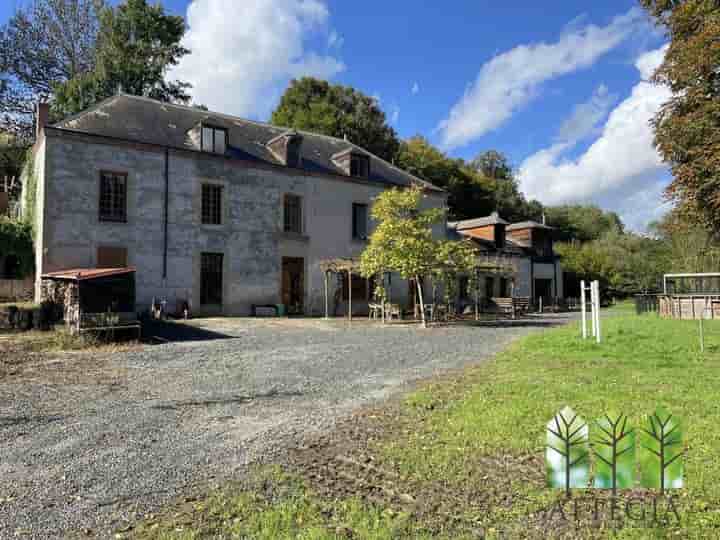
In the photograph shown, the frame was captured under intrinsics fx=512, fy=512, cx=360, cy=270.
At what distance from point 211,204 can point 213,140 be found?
8.36ft

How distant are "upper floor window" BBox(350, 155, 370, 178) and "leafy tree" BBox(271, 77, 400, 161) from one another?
366 inches

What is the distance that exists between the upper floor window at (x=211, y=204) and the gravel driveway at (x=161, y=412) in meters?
8.76

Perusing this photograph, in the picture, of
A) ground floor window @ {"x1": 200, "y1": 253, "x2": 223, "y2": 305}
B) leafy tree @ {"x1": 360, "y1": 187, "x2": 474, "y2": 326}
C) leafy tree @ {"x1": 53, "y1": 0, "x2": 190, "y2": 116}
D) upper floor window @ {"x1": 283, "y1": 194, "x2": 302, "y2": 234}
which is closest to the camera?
leafy tree @ {"x1": 360, "y1": 187, "x2": 474, "y2": 326}

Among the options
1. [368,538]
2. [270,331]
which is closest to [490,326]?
[270,331]

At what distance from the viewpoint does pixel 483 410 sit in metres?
5.68

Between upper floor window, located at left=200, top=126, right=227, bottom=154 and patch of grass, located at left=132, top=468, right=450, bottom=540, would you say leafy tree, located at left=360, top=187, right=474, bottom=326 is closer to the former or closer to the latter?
upper floor window, located at left=200, top=126, right=227, bottom=154

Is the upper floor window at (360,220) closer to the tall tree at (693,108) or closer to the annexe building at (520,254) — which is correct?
the annexe building at (520,254)

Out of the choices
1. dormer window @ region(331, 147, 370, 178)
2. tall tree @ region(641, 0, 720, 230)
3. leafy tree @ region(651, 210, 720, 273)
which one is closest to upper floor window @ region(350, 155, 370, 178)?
dormer window @ region(331, 147, 370, 178)

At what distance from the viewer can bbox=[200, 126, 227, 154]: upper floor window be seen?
20109 mm

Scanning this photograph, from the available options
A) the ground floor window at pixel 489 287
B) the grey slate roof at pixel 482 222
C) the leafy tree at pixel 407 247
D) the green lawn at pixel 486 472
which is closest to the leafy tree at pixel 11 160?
the leafy tree at pixel 407 247

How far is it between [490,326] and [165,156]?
13366 millimetres

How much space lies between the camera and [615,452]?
7.49ft

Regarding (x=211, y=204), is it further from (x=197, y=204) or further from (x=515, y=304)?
(x=515, y=304)

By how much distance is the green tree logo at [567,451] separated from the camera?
2311 millimetres
